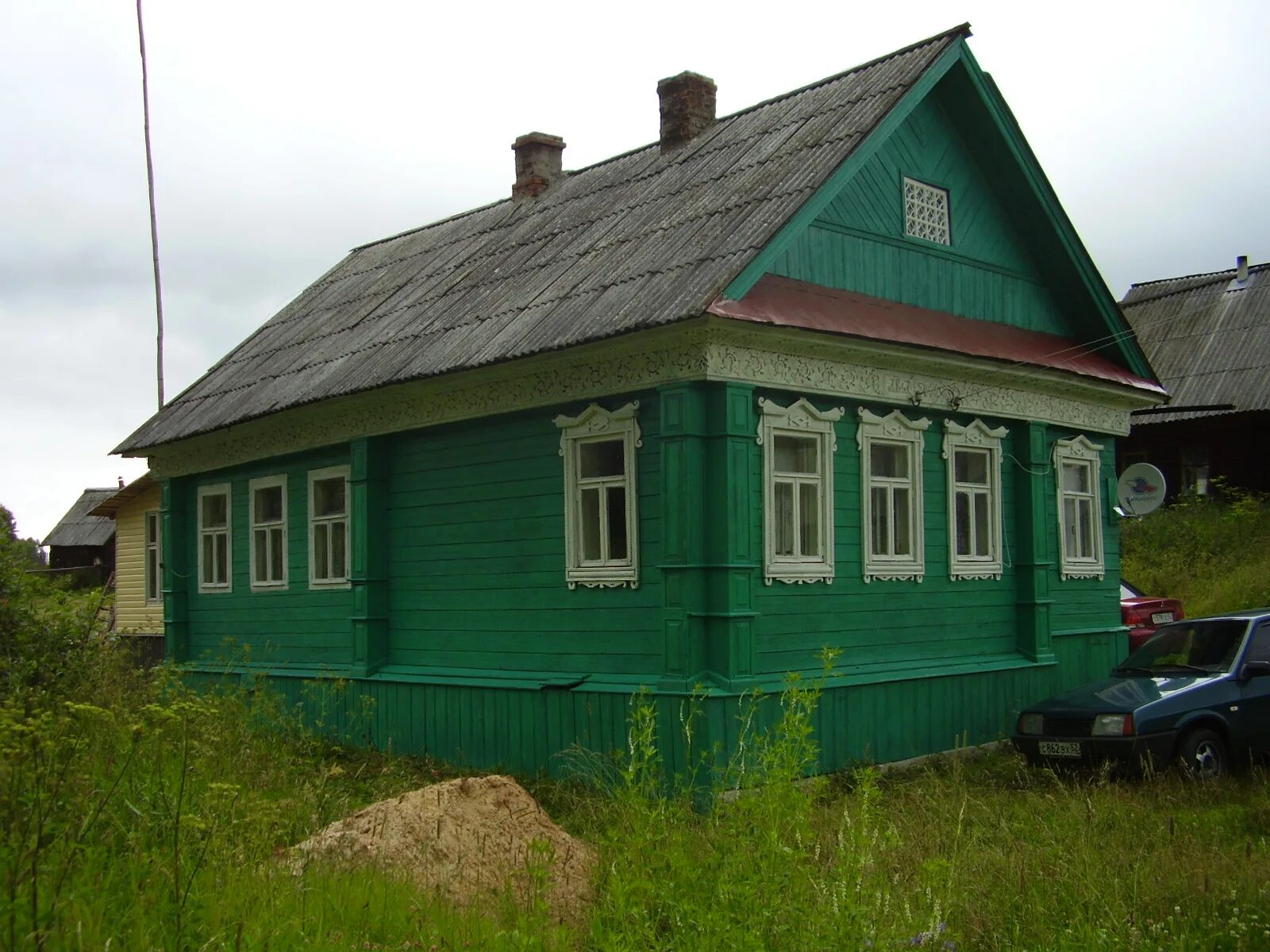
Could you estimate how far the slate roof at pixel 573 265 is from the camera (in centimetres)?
1116

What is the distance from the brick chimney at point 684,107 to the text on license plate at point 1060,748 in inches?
310

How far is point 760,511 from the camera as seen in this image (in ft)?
35.2

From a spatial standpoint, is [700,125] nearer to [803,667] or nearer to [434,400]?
[434,400]

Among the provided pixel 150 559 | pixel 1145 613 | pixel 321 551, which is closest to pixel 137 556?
pixel 150 559

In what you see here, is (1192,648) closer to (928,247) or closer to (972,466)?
(972,466)

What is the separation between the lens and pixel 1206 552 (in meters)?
24.3

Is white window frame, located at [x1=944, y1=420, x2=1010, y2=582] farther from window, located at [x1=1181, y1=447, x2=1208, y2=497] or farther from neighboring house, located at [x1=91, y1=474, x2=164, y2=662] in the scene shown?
window, located at [x1=1181, y1=447, x2=1208, y2=497]

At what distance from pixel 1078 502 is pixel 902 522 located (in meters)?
3.39

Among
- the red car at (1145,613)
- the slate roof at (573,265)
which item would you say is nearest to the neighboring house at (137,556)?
the slate roof at (573,265)

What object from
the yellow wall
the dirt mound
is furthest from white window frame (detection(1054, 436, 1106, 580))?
the yellow wall

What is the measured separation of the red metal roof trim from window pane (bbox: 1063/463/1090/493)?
3.39 feet

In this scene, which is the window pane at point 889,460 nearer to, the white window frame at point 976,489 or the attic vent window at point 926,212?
the white window frame at point 976,489

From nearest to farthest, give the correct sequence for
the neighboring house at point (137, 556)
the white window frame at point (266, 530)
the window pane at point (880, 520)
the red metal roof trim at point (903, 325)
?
the red metal roof trim at point (903, 325) → the window pane at point (880, 520) → the white window frame at point (266, 530) → the neighboring house at point (137, 556)

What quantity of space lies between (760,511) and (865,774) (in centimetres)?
510
